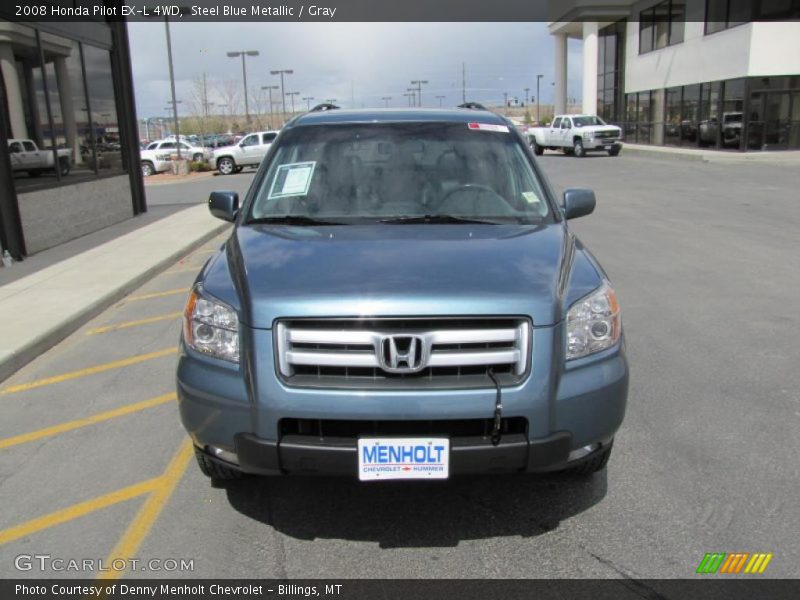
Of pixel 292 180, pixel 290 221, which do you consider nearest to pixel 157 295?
pixel 292 180

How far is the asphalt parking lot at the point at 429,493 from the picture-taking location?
2994mm

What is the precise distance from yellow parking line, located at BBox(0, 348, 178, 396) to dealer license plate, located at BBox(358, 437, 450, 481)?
3578 millimetres

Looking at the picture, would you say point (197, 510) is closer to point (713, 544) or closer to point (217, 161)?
point (713, 544)

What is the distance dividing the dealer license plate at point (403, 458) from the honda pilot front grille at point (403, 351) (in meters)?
0.22

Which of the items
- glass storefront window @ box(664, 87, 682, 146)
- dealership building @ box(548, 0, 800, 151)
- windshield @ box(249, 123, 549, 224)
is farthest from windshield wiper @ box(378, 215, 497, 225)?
glass storefront window @ box(664, 87, 682, 146)

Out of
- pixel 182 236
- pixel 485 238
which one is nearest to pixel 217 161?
pixel 182 236

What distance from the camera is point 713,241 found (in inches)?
411

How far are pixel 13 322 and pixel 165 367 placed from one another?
2.13 m

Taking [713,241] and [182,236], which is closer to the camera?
[713,241]

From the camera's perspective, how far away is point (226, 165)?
108 ft

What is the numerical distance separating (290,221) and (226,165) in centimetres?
3056

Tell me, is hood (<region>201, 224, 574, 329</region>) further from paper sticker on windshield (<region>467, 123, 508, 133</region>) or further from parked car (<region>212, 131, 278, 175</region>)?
parked car (<region>212, 131, 278, 175</region>)

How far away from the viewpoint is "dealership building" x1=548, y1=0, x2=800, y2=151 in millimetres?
27328
